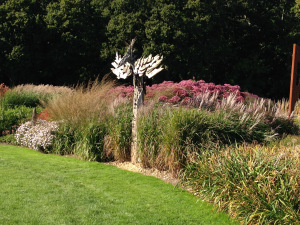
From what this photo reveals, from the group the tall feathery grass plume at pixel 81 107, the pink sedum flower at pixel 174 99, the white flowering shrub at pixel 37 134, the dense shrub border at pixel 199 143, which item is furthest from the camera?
the pink sedum flower at pixel 174 99

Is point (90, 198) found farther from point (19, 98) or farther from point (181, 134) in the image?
point (19, 98)

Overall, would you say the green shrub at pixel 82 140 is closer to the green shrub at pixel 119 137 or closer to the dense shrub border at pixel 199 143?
the dense shrub border at pixel 199 143

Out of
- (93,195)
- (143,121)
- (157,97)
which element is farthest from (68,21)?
(93,195)

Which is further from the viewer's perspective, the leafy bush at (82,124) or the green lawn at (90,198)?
the leafy bush at (82,124)

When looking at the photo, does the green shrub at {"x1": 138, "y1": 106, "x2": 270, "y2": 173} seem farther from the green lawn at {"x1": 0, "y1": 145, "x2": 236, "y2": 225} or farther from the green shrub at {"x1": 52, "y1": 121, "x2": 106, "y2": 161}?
the green shrub at {"x1": 52, "y1": 121, "x2": 106, "y2": 161}

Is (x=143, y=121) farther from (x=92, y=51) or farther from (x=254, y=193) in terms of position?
(x=92, y=51)

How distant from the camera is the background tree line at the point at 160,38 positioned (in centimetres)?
2498

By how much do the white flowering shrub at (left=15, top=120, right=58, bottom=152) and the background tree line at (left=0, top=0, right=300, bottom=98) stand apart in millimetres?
14281

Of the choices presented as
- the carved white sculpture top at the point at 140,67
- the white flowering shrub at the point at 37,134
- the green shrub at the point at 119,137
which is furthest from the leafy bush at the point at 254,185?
the white flowering shrub at the point at 37,134

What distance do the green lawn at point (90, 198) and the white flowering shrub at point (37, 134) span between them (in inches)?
69.8

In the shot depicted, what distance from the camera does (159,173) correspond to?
24.5 ft

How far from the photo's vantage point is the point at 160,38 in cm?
2478

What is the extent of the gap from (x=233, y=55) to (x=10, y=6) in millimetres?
16305

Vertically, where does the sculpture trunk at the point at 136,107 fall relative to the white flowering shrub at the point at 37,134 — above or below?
above
